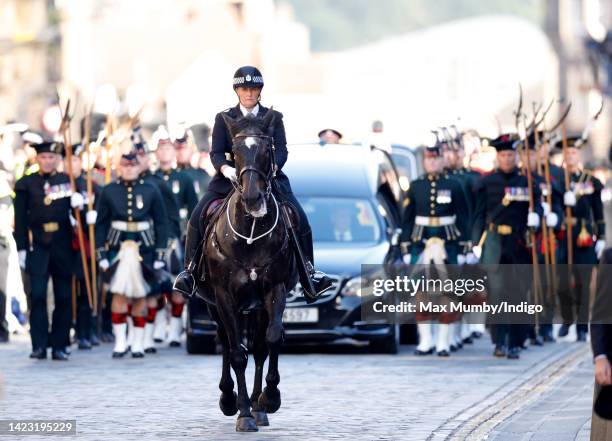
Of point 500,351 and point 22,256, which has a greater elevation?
point 22,256

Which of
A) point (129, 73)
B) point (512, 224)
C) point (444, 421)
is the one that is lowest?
point (444, 421)

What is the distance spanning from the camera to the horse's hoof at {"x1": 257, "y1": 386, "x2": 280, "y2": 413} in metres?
14.6

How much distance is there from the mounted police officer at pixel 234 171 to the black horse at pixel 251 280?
18 centimetres

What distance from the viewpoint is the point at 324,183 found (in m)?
22.3

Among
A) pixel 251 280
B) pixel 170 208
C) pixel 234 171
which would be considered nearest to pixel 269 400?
pixel 251 280

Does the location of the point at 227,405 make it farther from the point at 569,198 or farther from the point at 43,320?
the point at 569,198

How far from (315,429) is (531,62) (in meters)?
115

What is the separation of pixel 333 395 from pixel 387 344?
15.6ft

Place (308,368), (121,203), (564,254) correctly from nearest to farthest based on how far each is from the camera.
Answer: (308,368) → (121,203) → (564,254)

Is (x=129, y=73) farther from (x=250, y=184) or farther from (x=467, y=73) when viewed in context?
(x=250, y=184)

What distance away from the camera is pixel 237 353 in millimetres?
14570

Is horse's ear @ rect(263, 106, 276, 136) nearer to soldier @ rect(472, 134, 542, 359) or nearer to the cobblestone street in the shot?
the cobblestone street

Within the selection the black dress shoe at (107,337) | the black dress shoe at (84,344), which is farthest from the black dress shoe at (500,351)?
the black dress shoe at (107,337)

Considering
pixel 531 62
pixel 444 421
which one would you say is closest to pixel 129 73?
pixel 531 62
